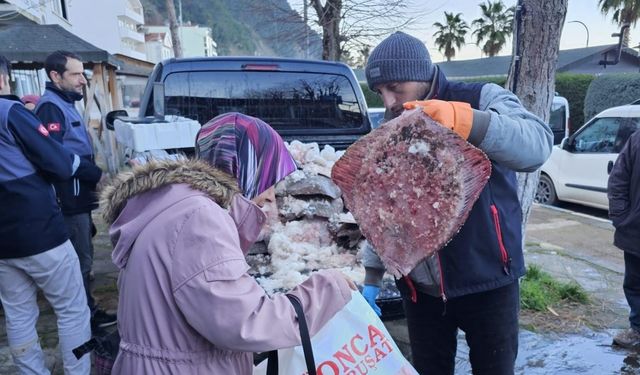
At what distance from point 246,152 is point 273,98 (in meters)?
2.39

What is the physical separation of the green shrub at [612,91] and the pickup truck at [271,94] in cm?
1391

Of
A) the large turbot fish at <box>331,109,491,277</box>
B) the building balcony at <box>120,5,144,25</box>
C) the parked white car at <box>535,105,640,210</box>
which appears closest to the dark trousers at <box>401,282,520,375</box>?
the large turbot fish at <box>331,109,491,277</box>

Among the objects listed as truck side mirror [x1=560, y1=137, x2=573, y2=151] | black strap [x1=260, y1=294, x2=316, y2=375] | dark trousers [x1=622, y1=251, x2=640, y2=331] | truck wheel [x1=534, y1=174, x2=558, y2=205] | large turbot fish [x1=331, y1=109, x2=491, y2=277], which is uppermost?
large turbot fish [x1=331, y1=109, x2=491, y2=277]

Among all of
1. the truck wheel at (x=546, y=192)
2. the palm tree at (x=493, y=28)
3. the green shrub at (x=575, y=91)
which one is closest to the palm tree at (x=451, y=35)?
the palm tree at (x=493, y=28)

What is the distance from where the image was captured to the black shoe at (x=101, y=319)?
12.7ft

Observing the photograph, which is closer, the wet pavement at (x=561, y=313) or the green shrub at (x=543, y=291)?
the wet pavement at (x=561, y=313)

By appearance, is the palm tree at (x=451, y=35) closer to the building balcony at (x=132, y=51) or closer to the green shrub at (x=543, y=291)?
the building balcony at (x=132, y=51)

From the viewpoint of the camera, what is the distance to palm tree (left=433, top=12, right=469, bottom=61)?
45156 mm

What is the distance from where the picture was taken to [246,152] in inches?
59.9

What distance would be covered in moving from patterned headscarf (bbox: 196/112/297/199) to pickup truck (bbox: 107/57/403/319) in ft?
6.84

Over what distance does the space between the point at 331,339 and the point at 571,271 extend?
15.5 ft

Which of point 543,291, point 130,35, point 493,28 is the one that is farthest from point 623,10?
point 130,35

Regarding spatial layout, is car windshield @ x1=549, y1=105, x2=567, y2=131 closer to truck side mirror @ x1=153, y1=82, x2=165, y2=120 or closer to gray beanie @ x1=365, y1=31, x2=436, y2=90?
truck side mirror @ x1=153, y1=82, x2=165, y2=120

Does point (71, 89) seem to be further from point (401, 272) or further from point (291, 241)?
point (401, 272)
